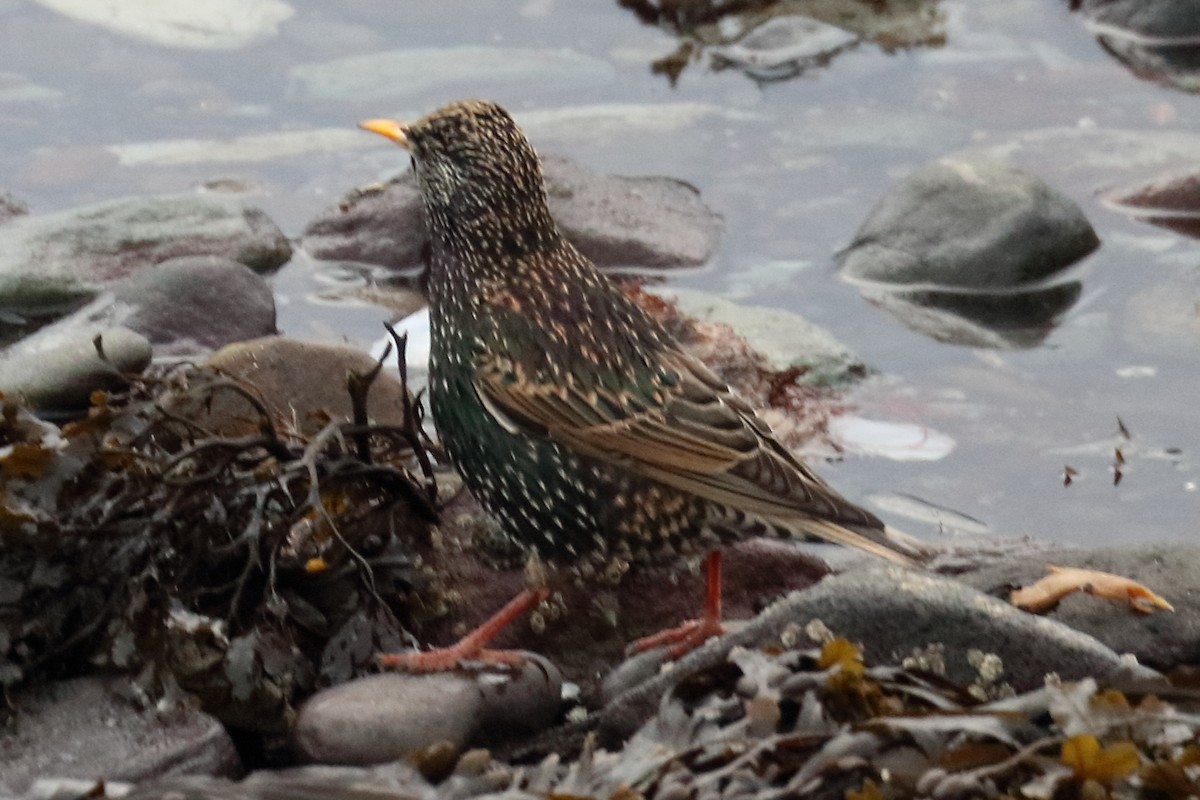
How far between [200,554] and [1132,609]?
200 cm

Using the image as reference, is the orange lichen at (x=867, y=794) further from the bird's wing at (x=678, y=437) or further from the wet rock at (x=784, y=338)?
the wet rock at (x=784, y=338)

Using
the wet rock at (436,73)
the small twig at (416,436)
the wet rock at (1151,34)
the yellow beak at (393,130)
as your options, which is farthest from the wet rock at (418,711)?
the wet rock at (1151,34)

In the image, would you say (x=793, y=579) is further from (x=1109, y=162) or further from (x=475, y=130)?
(x=1109, y=162)

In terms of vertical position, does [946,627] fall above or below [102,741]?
above

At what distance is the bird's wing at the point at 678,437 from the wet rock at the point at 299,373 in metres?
0.97

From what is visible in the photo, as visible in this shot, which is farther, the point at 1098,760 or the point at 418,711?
the point at 418,711

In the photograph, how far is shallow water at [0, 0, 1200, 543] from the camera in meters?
6.10

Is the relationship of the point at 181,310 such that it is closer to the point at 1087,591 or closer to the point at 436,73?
the point at 436,73

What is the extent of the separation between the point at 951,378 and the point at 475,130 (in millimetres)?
2393

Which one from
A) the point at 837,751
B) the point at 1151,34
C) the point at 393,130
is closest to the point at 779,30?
the point at 1151,34

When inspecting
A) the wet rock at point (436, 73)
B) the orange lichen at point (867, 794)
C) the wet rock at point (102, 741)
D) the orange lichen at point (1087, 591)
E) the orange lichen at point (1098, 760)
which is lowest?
the wet rock at point (102, 741)

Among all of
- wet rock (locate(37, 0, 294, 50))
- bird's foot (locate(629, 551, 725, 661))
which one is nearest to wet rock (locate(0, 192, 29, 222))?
wet rock (locate(37, 0, 294, 50))

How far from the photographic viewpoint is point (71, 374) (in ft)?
17.5

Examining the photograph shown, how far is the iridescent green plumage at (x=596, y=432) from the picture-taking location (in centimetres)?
427
